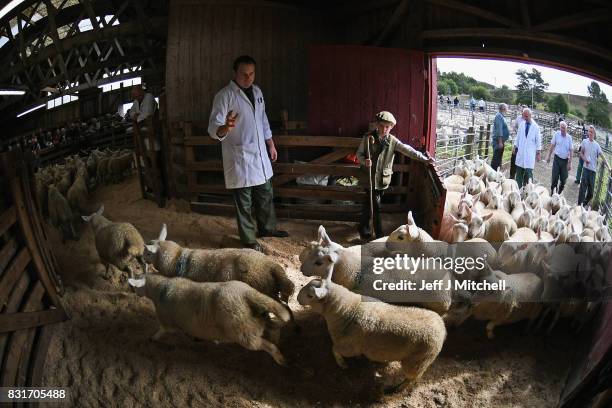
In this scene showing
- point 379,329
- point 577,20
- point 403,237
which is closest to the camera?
point 379,329

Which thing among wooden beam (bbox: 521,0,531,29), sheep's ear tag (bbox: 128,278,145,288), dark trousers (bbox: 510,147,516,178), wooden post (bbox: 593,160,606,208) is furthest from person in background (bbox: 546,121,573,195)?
sheep's ear tag (bbox: 128,278,145,288)

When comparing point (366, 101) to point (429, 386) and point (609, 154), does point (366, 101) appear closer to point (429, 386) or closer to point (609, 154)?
point (609, 154)

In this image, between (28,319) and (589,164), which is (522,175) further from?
(28,319)

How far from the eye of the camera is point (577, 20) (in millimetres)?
5363

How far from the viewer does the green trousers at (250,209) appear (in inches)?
214

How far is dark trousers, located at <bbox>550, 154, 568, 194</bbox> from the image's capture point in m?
6.00

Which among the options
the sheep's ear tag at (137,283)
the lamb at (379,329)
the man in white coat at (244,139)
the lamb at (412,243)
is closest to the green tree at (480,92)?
the man in white coat at (244,139)

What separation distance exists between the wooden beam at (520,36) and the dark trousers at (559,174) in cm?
143

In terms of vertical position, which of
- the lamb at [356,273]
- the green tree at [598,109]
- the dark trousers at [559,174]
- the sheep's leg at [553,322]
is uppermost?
the green tree at [598,109]

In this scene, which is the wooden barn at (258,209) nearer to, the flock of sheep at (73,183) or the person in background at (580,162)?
the flock of sheep at (73,183)

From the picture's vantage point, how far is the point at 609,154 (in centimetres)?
453

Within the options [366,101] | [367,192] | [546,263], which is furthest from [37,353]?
[366,101]

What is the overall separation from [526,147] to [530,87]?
112 cm

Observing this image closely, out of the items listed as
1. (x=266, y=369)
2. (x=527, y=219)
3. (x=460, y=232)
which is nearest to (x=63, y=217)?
(x=266, y=369)
